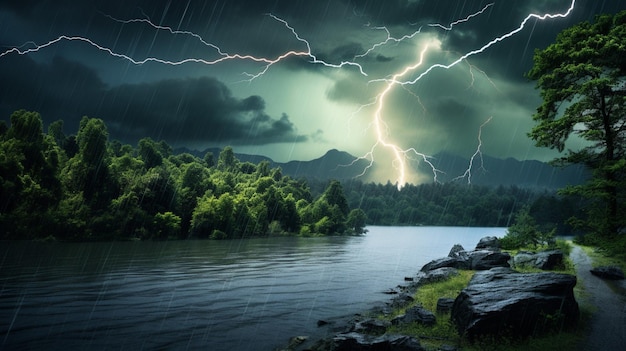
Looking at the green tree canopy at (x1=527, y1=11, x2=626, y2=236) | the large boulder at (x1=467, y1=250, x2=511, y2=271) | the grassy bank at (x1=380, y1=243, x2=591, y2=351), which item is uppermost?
the green tree canopy at (x1=527, y1=11, x2=626, y2=236)

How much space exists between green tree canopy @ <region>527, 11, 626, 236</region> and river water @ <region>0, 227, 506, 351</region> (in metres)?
14.0

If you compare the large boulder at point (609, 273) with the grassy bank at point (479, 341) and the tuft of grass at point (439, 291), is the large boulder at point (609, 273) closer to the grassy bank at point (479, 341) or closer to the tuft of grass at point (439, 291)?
the grassy bank at point (479, 341)

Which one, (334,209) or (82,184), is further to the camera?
(334,209)

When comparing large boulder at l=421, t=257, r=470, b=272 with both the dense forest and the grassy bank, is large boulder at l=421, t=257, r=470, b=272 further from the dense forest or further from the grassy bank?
the dense forest

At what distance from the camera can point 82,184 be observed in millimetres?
69312

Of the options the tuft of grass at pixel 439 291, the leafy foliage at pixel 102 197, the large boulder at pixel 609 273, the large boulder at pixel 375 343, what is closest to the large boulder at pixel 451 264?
the tuft of grass at pixel 439 291

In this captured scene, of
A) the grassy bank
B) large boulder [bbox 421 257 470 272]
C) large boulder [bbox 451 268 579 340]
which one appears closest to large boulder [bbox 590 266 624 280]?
the grassy bank

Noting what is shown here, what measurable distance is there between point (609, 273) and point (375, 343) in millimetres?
16076

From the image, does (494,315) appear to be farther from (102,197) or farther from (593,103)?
(102,197)

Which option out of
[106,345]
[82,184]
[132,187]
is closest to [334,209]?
[132,187]

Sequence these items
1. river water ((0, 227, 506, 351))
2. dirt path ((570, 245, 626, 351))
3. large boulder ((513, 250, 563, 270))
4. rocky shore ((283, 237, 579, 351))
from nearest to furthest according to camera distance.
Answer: dirt path ((570, 245, 626, 351)) < rocky shore ((283, 237, 579, 351)) < river water ((0, 227, 506, 351)) < large boulder ((513, 250, 563, 270))

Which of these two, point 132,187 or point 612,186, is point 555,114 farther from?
point 132,187

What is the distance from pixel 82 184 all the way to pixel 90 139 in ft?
27.9

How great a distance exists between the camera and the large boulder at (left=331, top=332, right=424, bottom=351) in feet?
34.5
